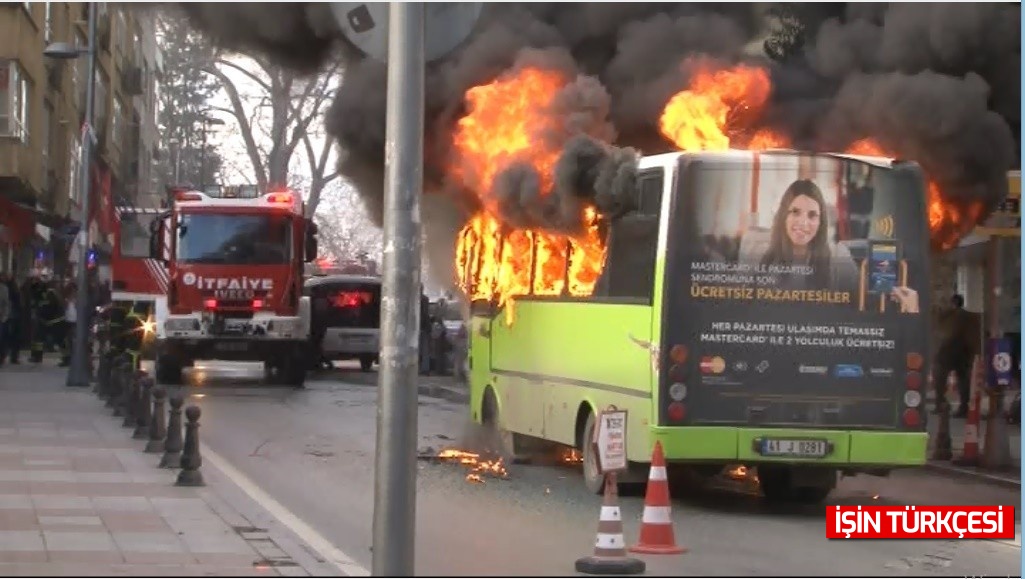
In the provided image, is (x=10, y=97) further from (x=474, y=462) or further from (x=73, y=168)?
(x=474, y=462)

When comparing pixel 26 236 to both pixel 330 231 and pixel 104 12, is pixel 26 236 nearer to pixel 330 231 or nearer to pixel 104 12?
pixel 104 12

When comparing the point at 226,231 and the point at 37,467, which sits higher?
the point at 226,231

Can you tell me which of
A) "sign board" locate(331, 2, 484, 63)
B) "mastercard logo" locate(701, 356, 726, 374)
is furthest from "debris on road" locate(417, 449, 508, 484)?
"sign board" locate(331, 2, 484, 63)

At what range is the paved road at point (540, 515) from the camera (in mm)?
9430

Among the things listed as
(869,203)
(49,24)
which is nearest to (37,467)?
(869,203)

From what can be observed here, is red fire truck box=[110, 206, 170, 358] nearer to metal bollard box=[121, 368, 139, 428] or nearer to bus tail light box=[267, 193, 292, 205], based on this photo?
bus tail light box=[267, 193, 292, 205]

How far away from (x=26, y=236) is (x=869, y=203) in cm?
2157

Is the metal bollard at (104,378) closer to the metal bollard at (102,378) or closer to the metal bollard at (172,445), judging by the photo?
the metal bollard at (102,378)

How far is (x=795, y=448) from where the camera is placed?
11602 mm

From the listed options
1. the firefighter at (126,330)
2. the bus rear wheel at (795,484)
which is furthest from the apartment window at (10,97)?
the bus rear wheel at (795,484)

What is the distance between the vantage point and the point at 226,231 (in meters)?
→ 24.9

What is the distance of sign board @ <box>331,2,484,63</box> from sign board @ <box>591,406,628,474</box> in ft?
11.0

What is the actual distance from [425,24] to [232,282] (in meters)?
18.0

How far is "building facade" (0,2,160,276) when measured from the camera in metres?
28.3
